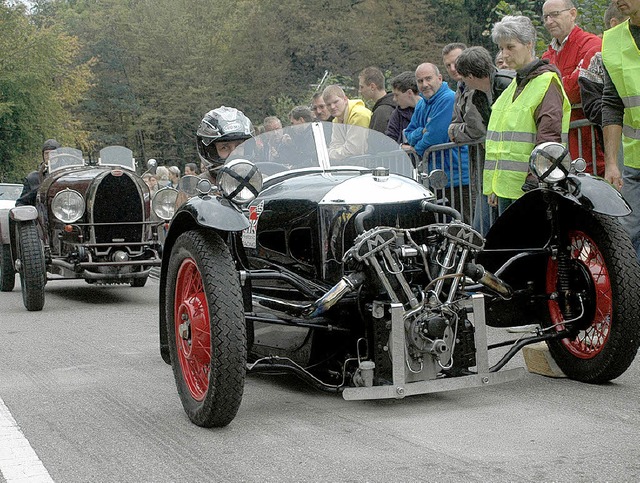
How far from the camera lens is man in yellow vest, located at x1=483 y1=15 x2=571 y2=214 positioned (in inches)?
256

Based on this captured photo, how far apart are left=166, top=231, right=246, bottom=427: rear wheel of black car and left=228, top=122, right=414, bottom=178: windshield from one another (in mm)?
1095

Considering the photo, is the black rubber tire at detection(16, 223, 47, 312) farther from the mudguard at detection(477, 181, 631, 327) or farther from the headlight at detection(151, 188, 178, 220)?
the mudguard at detection(477, 181, 631, 327)

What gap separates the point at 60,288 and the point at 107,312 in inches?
140

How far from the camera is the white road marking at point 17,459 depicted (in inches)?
152

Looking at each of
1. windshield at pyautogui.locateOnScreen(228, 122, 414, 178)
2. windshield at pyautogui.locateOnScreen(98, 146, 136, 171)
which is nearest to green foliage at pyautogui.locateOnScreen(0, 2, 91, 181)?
windshield at pyautogui.locateOnScreen(98, 146, 136, 171)

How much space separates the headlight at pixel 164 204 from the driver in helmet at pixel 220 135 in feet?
17.0

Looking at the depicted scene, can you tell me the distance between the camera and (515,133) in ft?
21.8

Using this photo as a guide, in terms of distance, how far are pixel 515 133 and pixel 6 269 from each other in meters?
8.40

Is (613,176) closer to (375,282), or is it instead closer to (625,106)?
(625,106)

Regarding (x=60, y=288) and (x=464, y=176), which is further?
(x=60, y=288)

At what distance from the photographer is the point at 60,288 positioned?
520 inches

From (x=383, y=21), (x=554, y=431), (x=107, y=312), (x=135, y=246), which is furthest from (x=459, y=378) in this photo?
(x=383, y=21)

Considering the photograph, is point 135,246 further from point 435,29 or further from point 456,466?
point 435,29

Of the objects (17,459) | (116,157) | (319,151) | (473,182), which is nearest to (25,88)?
(116,157)
